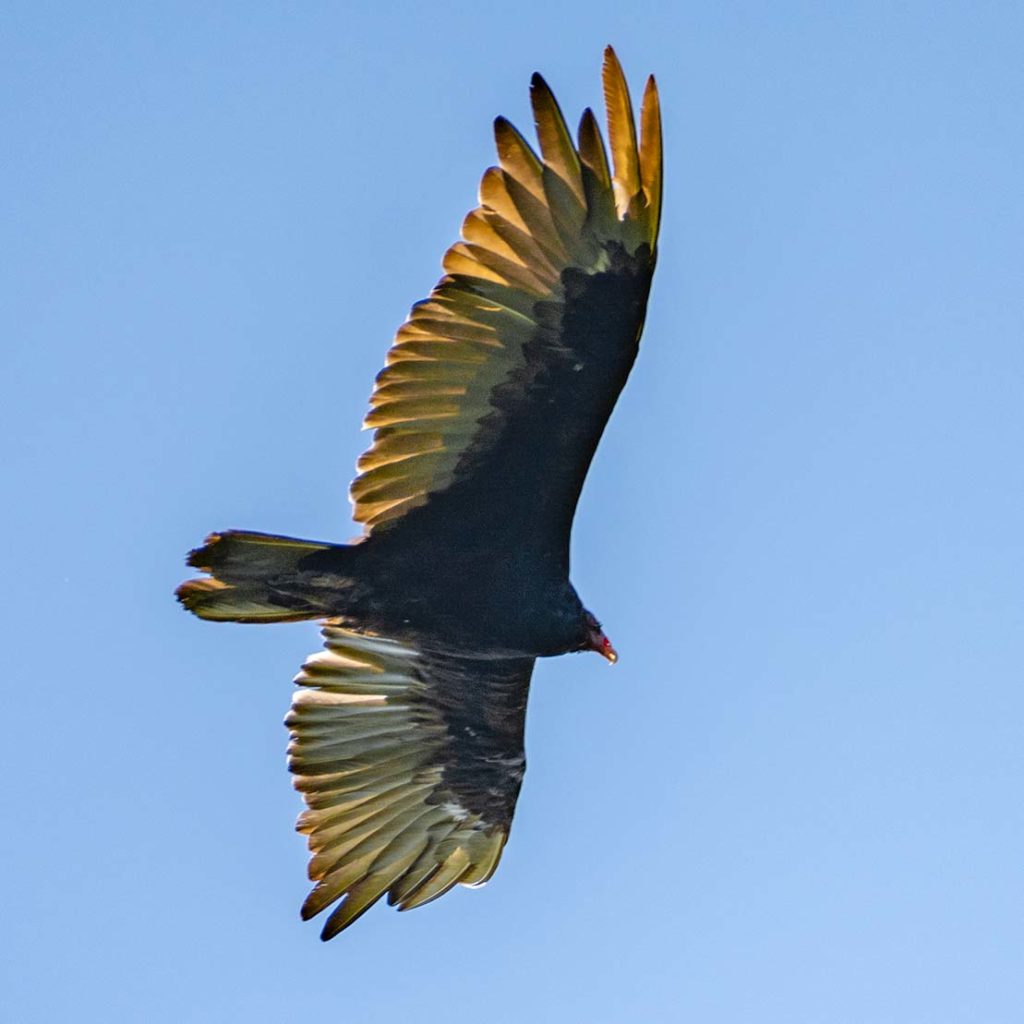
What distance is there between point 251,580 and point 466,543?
3.33 feet

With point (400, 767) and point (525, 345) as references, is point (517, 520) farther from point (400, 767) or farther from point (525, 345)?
point (400, 767)

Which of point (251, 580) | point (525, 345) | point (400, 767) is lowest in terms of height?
point (400, 767)

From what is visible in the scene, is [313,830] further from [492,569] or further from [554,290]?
[554,290]

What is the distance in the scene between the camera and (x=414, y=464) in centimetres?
871

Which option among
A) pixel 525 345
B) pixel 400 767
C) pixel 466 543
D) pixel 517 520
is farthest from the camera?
pixel 400 767

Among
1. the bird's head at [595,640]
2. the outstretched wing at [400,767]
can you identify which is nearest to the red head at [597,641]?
the bird's head at [595,640]

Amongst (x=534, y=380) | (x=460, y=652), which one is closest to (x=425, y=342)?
(x=534, y=380)

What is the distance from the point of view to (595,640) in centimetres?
915

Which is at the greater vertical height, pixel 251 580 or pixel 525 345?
pixel 525 345

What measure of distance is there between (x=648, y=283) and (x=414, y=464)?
1376 mm

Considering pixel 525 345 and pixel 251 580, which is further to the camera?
pixel 251 580

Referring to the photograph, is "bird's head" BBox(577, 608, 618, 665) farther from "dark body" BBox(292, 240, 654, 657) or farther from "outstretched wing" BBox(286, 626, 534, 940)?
"outstretched wing" BBox(286, 626, 534, 940)

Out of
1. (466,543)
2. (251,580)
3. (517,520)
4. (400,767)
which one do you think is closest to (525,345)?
(517,520)

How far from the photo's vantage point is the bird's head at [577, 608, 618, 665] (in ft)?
29.8
